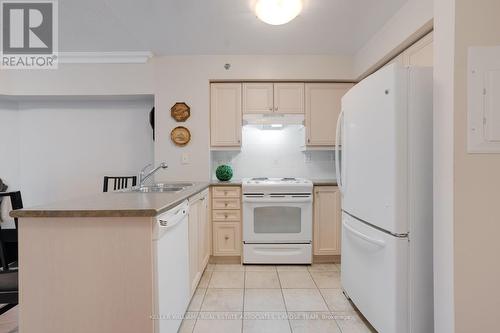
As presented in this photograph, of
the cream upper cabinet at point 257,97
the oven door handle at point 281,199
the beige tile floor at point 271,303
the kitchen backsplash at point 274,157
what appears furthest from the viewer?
the kitchen backsplash at point 274,157

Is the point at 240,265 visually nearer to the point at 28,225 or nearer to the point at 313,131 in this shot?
the point at 313,131

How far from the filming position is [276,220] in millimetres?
2986

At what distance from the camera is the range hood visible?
3137mm

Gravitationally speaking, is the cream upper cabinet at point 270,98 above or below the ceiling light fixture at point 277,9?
below

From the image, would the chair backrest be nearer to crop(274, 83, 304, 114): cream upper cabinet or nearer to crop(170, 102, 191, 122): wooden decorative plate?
crop(170, 102, 191, 122): wooden decorative plate

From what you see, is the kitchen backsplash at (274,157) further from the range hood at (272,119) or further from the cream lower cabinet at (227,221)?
the cream lower cabinet at (227,221)

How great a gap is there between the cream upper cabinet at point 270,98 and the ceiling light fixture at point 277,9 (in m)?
1.21

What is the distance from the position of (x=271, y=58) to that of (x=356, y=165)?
190 cm

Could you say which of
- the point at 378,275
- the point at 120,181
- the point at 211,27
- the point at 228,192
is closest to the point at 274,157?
the point at 228,192

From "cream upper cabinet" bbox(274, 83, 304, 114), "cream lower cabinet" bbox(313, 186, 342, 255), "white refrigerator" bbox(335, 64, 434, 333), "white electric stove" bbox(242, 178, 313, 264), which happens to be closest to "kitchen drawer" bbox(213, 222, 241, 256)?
"white electric stove" bbox(242, 178, 313, 264)

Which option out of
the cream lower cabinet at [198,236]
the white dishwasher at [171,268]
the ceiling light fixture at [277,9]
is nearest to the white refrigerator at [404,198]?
the ceiling light fixture at [277,9]
